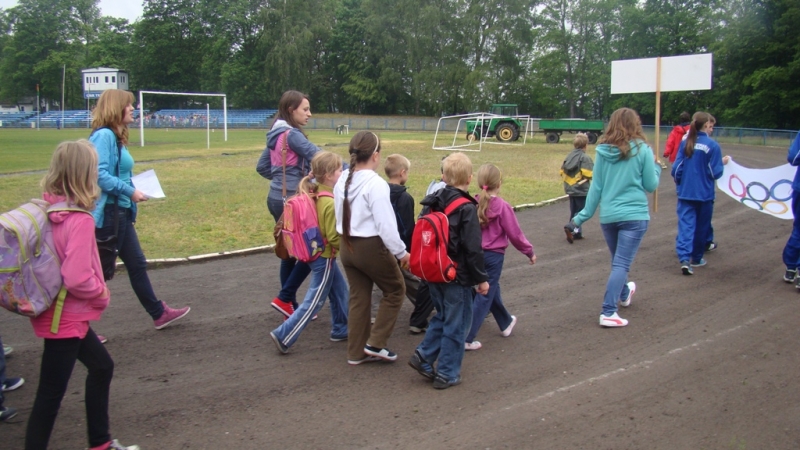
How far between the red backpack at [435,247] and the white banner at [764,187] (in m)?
5.34

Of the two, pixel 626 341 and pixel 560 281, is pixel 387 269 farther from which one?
pixel 560 281

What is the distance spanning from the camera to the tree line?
4500 centimetres

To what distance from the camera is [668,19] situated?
2178 inches

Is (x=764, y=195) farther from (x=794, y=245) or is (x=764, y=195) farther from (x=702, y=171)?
(x=794, y=245)

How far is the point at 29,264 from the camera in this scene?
312 centimetres

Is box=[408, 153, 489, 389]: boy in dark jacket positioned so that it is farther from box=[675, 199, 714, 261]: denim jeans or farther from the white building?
the white building

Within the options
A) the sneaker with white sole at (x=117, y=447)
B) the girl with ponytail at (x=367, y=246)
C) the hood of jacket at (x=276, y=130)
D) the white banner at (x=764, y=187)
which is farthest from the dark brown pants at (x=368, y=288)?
the white banner at (x=764, y=187)

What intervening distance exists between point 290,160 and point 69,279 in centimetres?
270

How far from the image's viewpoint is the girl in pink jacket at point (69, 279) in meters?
3.18

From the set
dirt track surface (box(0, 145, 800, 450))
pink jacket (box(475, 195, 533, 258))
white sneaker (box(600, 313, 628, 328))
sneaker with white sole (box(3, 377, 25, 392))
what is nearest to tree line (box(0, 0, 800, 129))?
dirt track surface (box(0, 145, 800, 450))

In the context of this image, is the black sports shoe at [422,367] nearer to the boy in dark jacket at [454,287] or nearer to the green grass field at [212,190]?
the boy in dark jacket at [454,287]

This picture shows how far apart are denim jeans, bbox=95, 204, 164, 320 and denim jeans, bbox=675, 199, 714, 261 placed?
567 centimetres

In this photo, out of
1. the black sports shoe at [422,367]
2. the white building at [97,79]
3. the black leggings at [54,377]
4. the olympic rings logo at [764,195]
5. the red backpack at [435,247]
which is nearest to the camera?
the black leggings at [54,377]

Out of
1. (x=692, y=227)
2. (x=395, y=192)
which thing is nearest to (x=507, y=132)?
(x=692, y=227)
